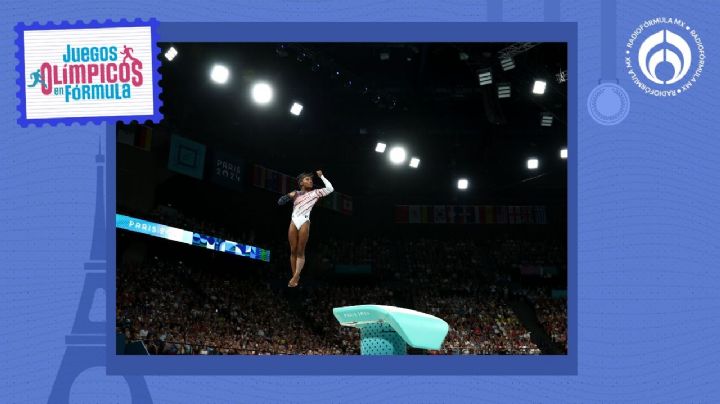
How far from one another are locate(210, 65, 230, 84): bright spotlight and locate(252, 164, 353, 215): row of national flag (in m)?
10.7

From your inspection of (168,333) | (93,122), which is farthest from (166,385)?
(168,333)

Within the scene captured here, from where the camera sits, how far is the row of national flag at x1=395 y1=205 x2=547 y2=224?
36250mm

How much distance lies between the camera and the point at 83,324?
6.26m

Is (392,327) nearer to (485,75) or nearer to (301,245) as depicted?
(301,245)

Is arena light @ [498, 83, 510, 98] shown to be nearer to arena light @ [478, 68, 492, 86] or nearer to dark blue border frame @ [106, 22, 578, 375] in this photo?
arena light @ [478, 68, 492, 86]

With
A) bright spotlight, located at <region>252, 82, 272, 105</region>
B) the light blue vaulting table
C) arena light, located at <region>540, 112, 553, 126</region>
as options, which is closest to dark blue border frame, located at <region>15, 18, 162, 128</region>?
the light blue vaulting table

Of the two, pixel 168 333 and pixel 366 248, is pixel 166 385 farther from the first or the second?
pixel 366 248

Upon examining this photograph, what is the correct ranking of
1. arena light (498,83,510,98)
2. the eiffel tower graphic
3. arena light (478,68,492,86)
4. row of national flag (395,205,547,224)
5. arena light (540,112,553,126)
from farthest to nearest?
row of national flag (395,205,547,224) → arena light (540,112,553,126) → arena light (498,83,510,98) → arena light (478,68,492,86) → the eiffel tower graphic

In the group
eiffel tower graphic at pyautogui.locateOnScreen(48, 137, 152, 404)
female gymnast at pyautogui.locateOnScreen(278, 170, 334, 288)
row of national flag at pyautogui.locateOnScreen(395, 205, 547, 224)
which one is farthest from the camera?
row of national flag at pyautogui.locateOnScreen(395, 205, 547, 224)

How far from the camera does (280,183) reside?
103ft

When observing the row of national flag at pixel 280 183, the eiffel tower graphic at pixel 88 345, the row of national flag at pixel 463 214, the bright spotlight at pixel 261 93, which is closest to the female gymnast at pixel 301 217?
the eiffel tower graphic at pixel 88 345

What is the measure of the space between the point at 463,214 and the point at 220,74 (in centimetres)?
1890

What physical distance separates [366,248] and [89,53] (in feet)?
94.3

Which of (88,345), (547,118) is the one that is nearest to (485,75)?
(547,118)
